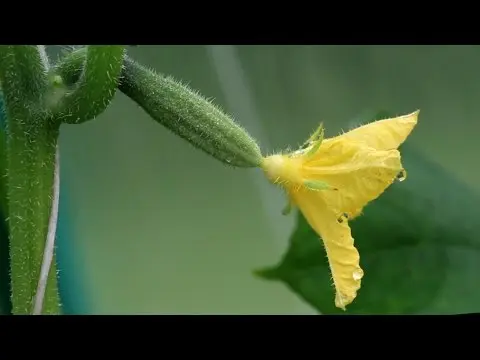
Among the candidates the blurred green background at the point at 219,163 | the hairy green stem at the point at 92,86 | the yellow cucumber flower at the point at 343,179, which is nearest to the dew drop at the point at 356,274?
the yellow cucumber flower at the point at 343,179

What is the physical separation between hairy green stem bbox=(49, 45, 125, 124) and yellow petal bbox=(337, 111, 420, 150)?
123 millimetres

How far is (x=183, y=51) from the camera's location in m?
0.75

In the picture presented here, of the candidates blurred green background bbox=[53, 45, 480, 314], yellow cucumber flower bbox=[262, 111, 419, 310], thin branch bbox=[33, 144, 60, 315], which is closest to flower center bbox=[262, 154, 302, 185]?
yellow cucumber flower bbox=[262, 111, 419, 310]

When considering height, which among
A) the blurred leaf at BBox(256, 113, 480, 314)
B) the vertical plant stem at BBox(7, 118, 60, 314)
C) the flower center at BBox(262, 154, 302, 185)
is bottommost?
the vertical plant stem at BBox(7, 118, 60, 314)

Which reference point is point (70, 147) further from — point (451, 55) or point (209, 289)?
point (451, 55)

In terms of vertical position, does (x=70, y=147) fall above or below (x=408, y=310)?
above

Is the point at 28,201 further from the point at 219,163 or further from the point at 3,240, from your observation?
the point at 219,163

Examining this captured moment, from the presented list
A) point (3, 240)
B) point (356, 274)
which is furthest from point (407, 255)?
point (3, 240)

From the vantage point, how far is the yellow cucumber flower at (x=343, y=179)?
1.05 feet

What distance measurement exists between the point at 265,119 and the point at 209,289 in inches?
8.6

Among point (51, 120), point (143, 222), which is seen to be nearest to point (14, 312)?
point (51, 120)

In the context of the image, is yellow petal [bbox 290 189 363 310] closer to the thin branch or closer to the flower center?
the flower center

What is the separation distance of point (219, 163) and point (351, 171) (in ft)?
1.49

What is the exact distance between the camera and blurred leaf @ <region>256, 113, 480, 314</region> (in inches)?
20.0
